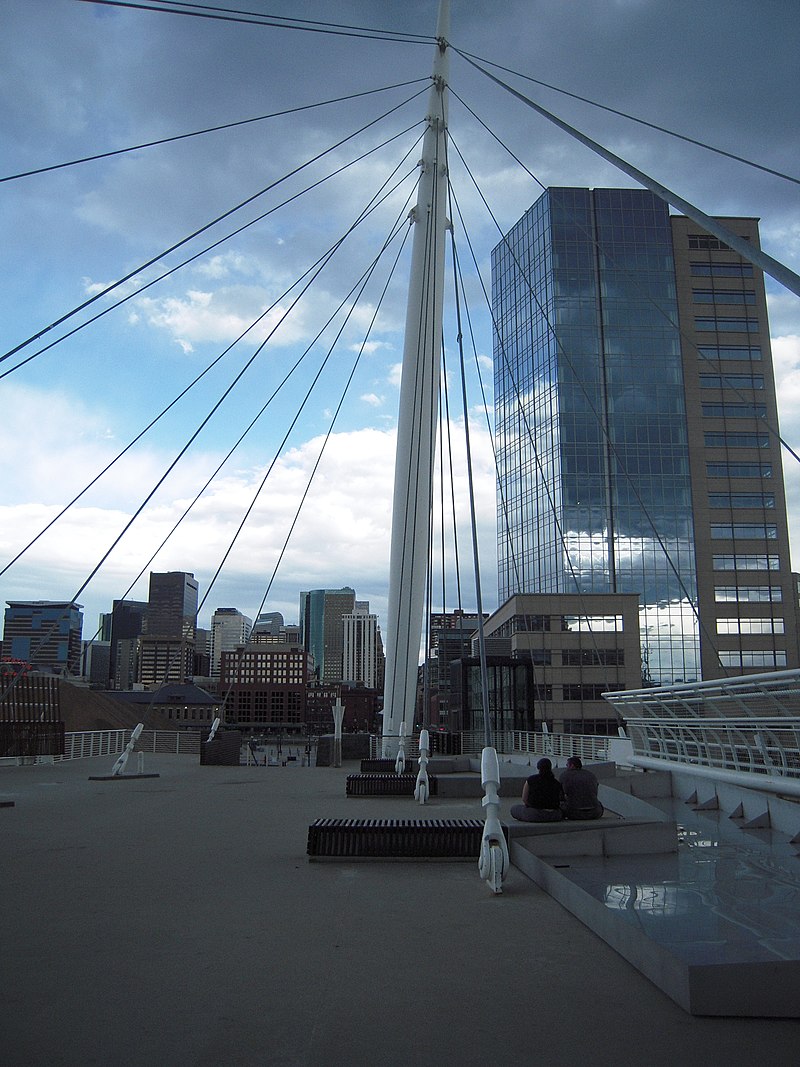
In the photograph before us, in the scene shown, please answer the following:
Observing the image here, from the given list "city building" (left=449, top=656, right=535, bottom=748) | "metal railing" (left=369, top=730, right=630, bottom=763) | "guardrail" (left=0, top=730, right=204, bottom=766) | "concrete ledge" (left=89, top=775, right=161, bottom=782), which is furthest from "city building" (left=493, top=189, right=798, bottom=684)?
"concrete ledge" (left=89, top=775, right=161, bottom=782)

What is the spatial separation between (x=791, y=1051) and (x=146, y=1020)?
272cm

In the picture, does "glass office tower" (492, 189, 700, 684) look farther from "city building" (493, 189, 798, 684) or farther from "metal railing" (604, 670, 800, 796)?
"metal railing" (604, 670, 800, 796)

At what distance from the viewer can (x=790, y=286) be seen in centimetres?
443

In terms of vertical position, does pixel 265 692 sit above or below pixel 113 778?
above

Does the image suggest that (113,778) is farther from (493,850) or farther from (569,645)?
(569,645)

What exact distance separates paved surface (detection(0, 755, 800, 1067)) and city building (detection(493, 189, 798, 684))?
60862 millimetres

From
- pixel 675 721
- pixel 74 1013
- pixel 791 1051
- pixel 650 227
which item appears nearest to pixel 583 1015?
pixel 791 1051

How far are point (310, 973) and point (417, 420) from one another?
53.8 feet

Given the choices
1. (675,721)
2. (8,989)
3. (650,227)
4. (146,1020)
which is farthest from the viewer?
(650,227)

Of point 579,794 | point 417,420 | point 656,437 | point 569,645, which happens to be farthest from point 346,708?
point 579,794

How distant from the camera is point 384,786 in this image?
46.8ft

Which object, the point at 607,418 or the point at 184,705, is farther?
the point at 184,705

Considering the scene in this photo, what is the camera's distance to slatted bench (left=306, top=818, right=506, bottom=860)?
7.93 m

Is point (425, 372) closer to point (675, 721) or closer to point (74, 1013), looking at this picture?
point (675, 721)
